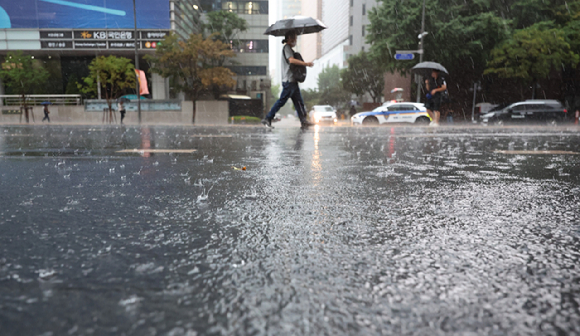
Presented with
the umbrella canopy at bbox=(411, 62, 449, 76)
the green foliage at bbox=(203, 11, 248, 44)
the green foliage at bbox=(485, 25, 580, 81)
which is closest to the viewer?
the umbrella canopy at bbox=(411, 62, 449, 76)

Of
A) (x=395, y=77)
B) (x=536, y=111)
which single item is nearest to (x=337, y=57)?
(x=395, y=77)

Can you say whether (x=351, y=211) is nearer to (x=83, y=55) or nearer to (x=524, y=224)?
(x=524, y=224)

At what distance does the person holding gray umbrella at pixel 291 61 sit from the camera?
28.1 feet

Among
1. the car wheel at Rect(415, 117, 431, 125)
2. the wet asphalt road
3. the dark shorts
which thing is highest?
the dark shorts

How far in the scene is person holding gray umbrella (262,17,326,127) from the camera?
8.57 m

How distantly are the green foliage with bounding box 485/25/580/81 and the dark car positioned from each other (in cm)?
467

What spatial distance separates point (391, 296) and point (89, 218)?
158 cm

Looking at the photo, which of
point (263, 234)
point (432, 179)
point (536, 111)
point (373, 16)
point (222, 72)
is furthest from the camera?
point (222, 72)

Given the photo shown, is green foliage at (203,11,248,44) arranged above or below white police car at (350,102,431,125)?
above

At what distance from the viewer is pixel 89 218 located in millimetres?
2109

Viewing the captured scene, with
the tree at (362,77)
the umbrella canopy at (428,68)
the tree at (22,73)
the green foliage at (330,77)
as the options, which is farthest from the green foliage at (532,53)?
the green foliage at (330,77)

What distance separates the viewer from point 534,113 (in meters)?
24.4

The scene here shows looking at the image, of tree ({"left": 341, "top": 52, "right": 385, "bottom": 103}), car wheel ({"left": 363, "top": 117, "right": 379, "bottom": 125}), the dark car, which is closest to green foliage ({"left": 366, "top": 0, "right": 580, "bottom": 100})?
the dark car

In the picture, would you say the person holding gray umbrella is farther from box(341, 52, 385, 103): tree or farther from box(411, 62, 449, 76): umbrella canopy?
box(341, 52, 385, 103): tree
